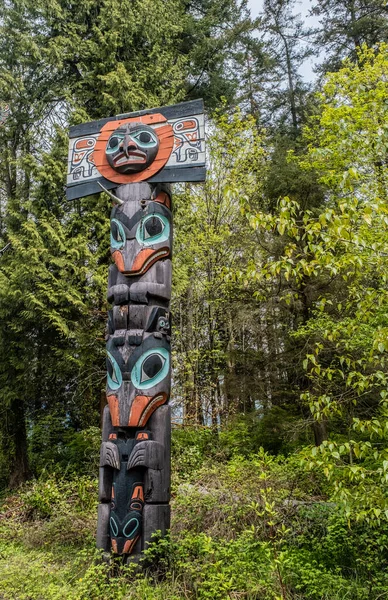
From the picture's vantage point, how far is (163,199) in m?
6.01

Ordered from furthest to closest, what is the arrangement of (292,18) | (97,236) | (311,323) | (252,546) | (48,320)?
(292,18)
(97,236)
(48,320)
(311,323)
(252,546)

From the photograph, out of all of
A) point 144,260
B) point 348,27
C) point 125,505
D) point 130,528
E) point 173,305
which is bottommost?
point 130,528

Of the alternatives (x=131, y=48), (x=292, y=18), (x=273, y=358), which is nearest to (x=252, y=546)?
(x=273, y=358)

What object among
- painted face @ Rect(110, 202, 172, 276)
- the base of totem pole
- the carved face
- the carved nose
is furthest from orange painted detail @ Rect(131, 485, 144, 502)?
the carved nose

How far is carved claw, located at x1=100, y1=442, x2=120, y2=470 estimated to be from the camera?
4.86m

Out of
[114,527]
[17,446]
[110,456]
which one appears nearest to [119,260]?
[110,456]

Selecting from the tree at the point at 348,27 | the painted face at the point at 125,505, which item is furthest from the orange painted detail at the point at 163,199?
the tree at the point at 348,27

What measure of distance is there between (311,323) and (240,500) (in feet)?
11.0

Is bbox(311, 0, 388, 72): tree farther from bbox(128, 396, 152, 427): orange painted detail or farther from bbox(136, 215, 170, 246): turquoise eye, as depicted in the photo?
bbox(128, 396, 152, 427): orange painted detail

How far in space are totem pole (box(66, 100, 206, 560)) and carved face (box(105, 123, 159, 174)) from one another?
0.01 metres

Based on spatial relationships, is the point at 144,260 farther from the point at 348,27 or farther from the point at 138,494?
the point at 348,27

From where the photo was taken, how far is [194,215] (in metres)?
11.1

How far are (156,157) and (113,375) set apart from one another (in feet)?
9.09

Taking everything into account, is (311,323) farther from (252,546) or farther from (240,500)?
(252,546)
